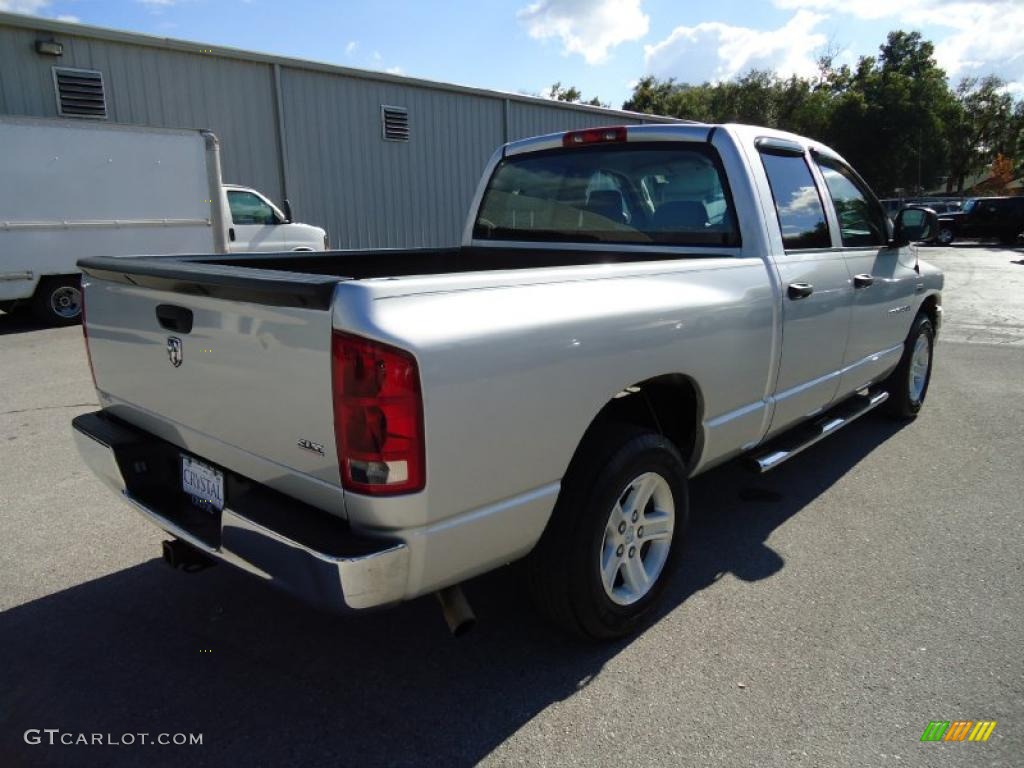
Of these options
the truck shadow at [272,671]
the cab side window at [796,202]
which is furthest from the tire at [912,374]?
the truck shadow at [272,671]

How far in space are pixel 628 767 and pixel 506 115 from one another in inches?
706

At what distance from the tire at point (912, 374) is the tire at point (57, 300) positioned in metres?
9.79

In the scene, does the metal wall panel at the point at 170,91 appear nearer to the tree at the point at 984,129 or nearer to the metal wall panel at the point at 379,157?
the metal wall panel at the point at 379,157

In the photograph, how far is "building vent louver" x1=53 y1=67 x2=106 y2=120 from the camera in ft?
37.9

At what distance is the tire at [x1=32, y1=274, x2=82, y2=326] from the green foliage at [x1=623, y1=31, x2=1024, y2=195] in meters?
44.8

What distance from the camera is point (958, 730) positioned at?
2.34 m

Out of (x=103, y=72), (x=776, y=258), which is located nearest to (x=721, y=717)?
(x=776, y=258)

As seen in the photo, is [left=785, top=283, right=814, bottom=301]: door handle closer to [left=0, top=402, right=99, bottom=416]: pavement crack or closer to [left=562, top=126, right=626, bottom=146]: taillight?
[left=562, top=126, right=626, bottom=146]: taillight

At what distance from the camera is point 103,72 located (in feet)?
39.2

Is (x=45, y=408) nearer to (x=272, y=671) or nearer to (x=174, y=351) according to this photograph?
(x=174, y=351)

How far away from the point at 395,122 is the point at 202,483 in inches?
584

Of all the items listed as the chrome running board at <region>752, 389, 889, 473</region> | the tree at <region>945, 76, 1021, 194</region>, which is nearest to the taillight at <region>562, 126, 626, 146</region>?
the chrome running board at <region>752, 389, 889, 473</region>

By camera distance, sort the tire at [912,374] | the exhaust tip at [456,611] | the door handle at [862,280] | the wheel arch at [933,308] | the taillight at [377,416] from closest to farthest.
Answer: the taillight at [377,416] → the exhaust tip at [456,611] → the door handle at [862,280] → the tire at [912,374] → the wheel arch at [933,308]

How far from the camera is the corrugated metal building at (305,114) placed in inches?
455
